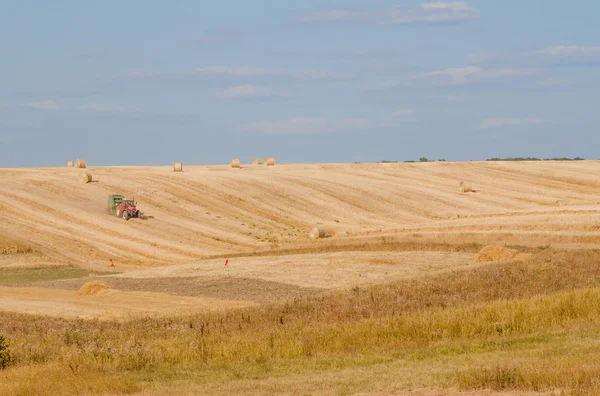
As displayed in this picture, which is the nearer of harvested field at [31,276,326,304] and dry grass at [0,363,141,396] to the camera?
dry grass at [0,363,141,396]

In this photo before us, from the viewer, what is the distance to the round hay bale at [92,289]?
99.2 feet

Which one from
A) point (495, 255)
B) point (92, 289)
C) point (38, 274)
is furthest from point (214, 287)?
point (38, 274)

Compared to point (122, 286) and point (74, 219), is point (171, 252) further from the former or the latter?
point (122, 286)

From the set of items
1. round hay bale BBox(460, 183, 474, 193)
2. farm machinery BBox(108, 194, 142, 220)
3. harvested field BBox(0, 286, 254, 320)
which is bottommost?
harvested field BBox(0, 286, 254, 320)

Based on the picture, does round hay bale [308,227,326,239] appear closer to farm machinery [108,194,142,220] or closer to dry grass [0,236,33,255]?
farm machinery [108,194,142,220]

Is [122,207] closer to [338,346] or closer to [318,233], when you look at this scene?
[318,233]

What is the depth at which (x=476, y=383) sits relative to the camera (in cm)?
1216

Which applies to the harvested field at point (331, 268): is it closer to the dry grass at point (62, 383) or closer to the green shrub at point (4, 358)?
the green shrub at point (4, 358)

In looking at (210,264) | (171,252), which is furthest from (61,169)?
(210,264)

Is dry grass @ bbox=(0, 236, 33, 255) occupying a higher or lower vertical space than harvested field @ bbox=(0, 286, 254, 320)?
higher

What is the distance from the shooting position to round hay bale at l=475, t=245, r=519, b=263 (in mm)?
33938

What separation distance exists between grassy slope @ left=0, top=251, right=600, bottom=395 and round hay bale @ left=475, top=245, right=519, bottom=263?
9368 mm

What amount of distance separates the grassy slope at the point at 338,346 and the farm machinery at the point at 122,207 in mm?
34513

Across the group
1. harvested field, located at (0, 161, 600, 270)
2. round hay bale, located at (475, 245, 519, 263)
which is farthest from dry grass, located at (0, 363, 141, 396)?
harvested field, located at (0, 161, 600, 270)
